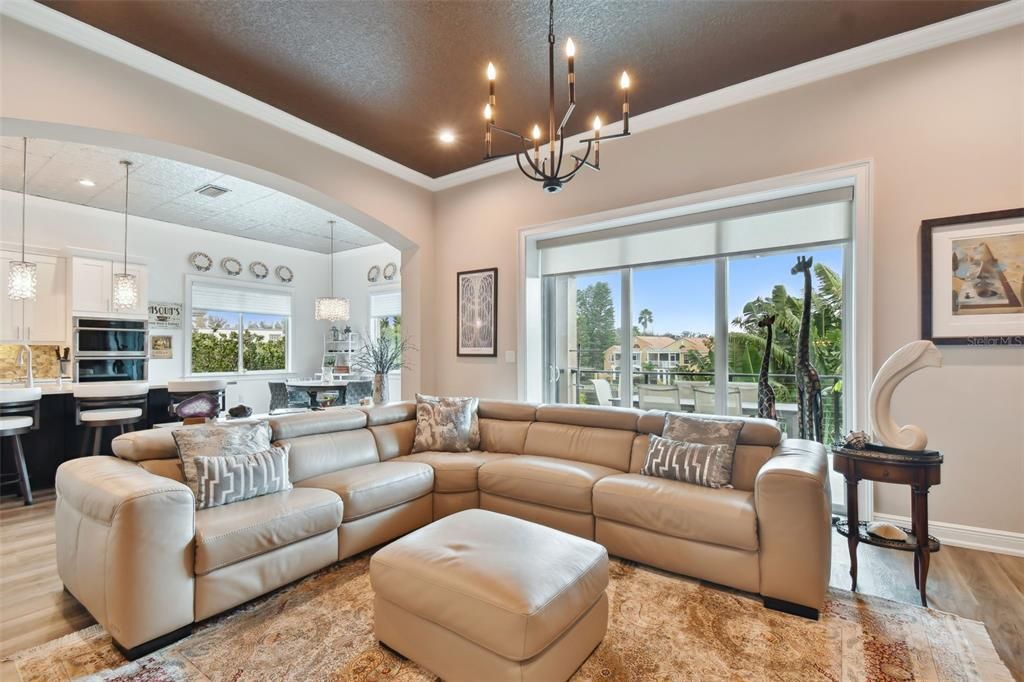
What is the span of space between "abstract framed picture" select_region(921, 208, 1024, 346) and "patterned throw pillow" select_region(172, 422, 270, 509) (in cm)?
418

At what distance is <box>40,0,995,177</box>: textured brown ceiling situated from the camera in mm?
2570

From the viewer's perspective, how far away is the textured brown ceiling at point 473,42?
257 cm

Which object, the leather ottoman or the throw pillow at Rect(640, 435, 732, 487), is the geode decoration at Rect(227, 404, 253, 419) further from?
the throw pillow at Rect(640, 435, 732, 487)

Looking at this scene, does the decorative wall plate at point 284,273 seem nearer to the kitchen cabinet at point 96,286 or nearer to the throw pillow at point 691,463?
the kitchen cabinet at point 96,286

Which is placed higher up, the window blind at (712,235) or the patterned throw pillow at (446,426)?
the window blind at (712,235)

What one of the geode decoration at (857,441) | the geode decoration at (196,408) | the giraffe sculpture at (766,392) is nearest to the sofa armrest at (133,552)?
the geode decoration at (196,408)

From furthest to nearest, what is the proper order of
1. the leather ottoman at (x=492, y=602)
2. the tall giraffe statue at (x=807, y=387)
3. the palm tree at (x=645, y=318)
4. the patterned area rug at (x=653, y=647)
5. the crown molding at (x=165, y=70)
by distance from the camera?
the palm tree at (x=645, y=318), the tall giraffe statue at (x=807, y=387), the crown molding at (x=165, y=70), the patterned area rug at (x=653, y=647), the leather ottoman at (x=492, y=602)

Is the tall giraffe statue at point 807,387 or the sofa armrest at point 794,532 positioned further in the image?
the tall giraffe statue at point 807,387

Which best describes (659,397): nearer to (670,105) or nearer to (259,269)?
(670,105)

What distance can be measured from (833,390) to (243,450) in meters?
4.24

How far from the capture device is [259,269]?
7.54 m

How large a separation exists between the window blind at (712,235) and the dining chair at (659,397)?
1.20m

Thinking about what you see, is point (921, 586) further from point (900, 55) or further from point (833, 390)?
point (900, 55)

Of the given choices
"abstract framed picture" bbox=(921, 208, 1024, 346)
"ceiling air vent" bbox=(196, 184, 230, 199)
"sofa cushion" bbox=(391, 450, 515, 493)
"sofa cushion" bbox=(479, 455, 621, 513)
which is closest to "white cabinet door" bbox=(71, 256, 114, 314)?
"ceiling air vent" bbox=(196, 184, 230, 199)
